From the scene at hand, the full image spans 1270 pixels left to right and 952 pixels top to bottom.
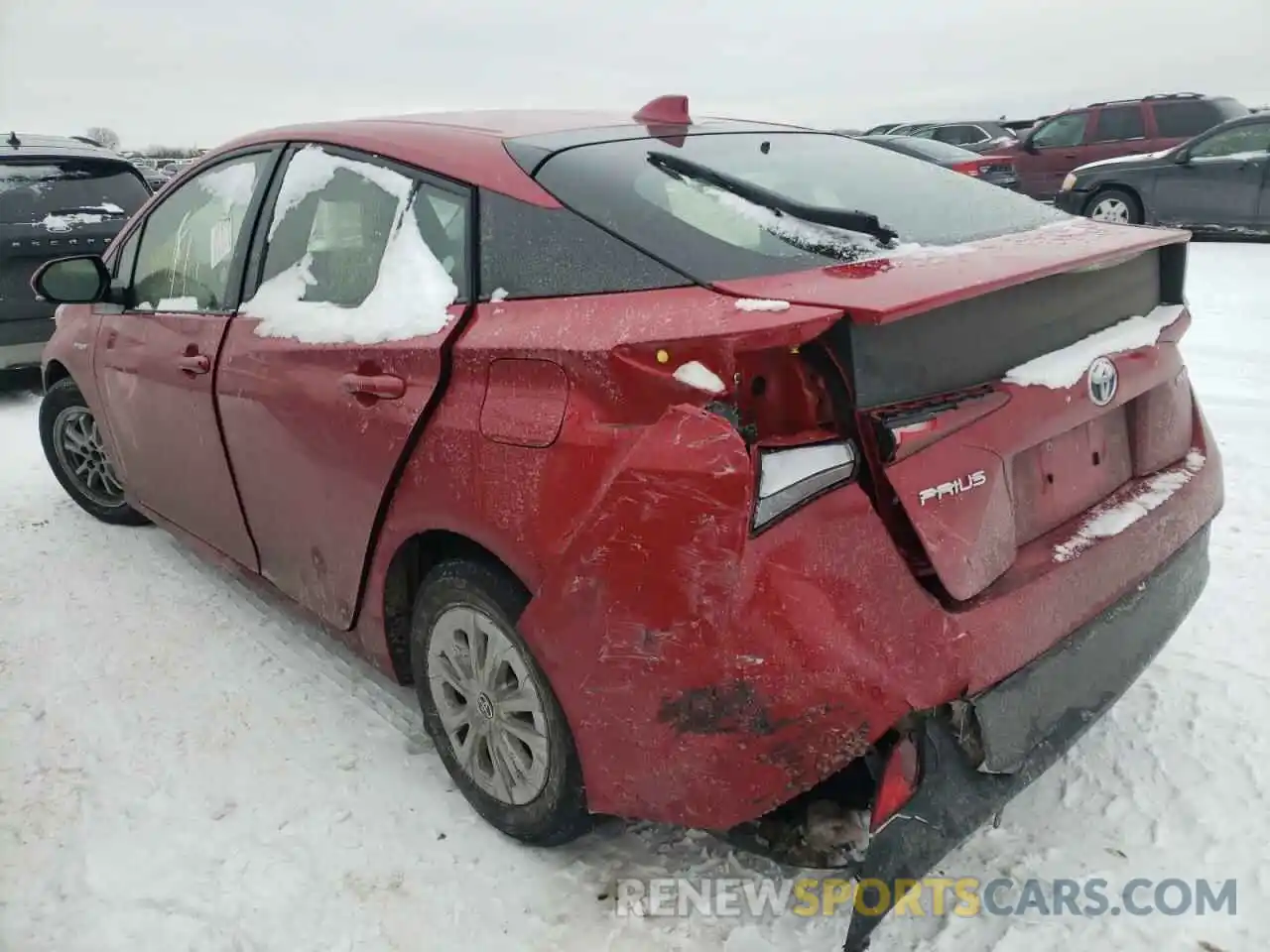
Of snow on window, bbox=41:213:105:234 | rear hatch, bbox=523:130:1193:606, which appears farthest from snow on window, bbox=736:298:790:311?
snow on window, bbox=41:213:105:234

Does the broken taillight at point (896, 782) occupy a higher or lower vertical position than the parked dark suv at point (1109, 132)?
lower

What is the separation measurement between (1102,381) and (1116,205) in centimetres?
1032

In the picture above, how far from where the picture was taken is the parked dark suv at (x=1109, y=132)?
12641 millimetres

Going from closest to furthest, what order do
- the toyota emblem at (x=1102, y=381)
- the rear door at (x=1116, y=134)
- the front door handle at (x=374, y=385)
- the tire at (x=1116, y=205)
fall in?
the toyota emblem at (x=1102, y=381)
the front door handle at (x=374, y=385)
the tire at (x=1116, y=205)
the rear door at (x=1116, y=134)

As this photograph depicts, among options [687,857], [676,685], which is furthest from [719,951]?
[676,685]

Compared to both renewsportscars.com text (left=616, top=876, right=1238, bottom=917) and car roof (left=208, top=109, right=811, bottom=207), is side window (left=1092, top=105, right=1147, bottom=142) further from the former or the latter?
renewsportscars.com text (left=616, top=876, right=1238, bottom=917)

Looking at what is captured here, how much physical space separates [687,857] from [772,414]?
1154mm

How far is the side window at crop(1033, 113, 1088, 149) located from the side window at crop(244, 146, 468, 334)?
13.5m

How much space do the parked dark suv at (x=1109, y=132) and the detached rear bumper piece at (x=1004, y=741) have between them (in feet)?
42.7

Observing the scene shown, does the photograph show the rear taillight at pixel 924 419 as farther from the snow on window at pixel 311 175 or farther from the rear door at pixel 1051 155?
the rear door at pixel 1051 155

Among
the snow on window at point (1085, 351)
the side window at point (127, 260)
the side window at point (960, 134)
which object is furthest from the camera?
the side window at point (960, 134)

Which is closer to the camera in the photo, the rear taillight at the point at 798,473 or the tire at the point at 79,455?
the rear taillight at the point at 798,473

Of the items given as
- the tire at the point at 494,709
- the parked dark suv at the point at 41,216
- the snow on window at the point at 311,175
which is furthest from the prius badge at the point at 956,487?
the parked dark suv at the point at 41,216

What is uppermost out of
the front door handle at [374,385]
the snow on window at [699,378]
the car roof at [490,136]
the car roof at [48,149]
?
the car roof at [48,149]
